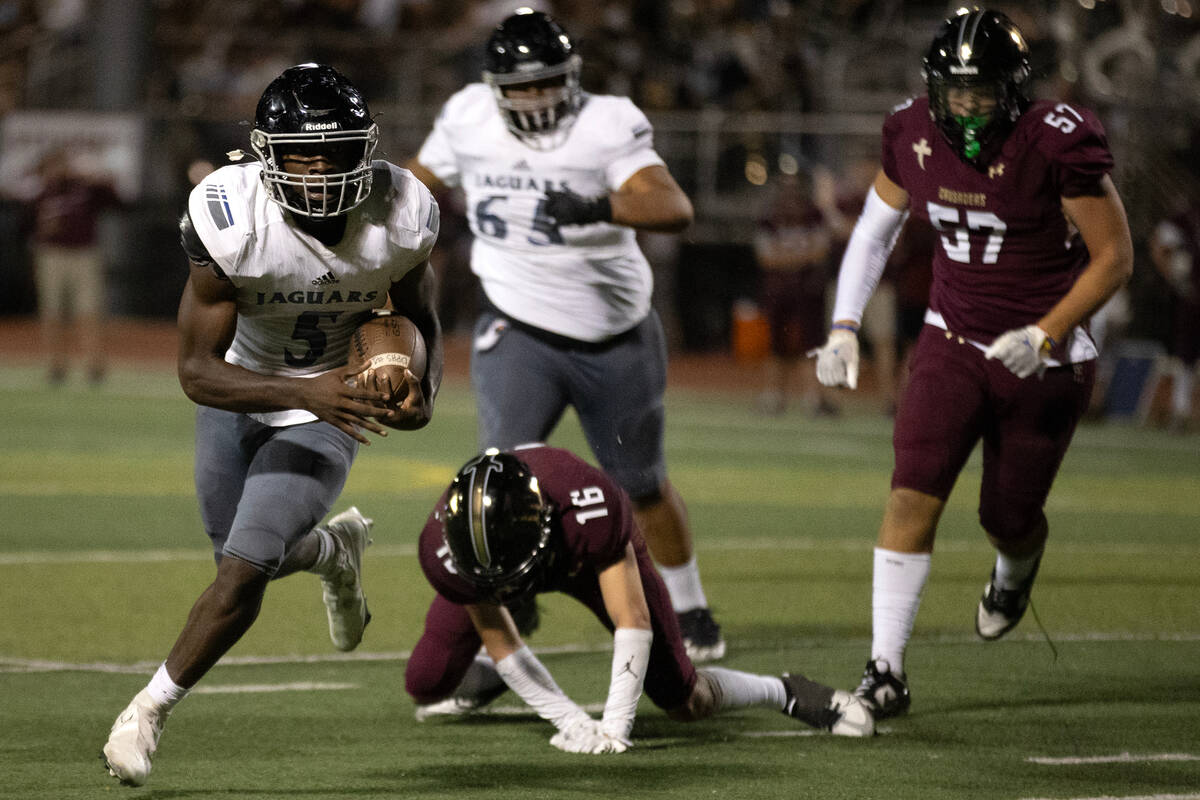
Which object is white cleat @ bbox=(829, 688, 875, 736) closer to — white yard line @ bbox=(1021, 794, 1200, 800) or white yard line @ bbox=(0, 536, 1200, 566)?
white yard line @ bbox=(1021, 794, 1200, 800)

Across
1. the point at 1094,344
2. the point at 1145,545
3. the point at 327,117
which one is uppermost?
the point at 327,117

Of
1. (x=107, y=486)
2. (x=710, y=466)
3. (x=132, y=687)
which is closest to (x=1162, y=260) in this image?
(x=710, y=466)

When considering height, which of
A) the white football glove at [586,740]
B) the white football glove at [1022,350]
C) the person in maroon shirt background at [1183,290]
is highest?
the white football glove at [1022,350]

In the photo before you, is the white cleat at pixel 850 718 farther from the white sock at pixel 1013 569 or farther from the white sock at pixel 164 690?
the white sock at pixel 164 690

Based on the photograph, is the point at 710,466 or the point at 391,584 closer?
the point at 391,584

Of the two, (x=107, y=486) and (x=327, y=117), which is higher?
(x=327, y=117)

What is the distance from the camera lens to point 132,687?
5.42 m

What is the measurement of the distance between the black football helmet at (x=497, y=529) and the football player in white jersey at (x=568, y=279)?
3.87 ft

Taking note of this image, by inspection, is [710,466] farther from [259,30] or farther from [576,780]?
[259,30]

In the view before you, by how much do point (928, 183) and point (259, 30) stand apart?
52.9ft

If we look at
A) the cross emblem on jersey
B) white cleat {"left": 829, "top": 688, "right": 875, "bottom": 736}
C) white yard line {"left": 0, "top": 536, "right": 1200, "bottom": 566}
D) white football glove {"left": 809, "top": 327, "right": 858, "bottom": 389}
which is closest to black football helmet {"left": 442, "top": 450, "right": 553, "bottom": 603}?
white cleat {"left": 829, "top": 688, "right": 875, "bottom": 736}

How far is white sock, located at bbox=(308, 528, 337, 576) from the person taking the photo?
4766 mm

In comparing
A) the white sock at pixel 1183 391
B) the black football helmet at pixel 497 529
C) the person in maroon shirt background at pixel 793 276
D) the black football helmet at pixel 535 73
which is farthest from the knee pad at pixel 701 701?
the white sock at pixel 1183 391

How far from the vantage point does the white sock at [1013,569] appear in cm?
552
